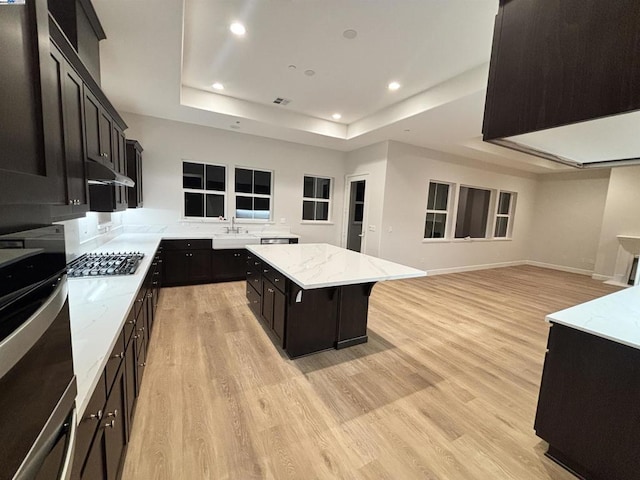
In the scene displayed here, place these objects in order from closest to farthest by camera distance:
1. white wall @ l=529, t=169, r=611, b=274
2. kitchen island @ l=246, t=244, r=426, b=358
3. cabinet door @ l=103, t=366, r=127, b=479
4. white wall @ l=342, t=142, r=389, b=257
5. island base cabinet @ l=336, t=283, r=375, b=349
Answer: cabinet door @ l=103, t=366, r=127, b=479
kitchen island @ l=246, t=244, r=426, b=358
island base cabinet @ l=336, t=283, r=375, b=349
white wall @ l=342, t=142, r=389, b=257
white wall @ l=529, t=169, r=611, b=274

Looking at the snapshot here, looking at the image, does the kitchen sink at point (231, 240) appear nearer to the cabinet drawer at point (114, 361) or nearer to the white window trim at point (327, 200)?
the white window trim at point (327, 200)

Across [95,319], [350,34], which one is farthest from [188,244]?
[350,34]

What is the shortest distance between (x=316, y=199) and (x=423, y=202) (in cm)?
242

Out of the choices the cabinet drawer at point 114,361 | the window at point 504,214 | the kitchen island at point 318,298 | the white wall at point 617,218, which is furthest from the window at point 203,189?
the white wall at point 617,218

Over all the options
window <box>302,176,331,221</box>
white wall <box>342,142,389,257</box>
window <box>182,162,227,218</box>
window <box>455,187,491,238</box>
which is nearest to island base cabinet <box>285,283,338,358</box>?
white wall <box>342,142,389,257</box>

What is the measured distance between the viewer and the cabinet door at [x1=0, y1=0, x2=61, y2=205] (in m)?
0.53

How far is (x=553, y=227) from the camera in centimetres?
788

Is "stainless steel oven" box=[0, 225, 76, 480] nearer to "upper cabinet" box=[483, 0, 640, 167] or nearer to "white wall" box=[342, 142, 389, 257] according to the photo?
"upper cabinet" box=[483, 0, 640, 167]

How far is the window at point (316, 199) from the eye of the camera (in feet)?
20.6

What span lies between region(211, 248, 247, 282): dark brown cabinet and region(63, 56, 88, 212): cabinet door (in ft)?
10.2

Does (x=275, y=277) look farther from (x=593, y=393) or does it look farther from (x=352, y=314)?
(x=593, y=393)

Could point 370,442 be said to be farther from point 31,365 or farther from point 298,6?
point 298,6

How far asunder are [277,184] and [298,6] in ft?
12.0

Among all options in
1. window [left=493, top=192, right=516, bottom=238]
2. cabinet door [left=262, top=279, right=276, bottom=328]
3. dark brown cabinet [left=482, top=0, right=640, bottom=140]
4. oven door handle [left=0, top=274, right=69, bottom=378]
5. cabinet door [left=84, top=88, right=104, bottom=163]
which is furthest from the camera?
window [left=493, top=192, right=516, bottom=238]
